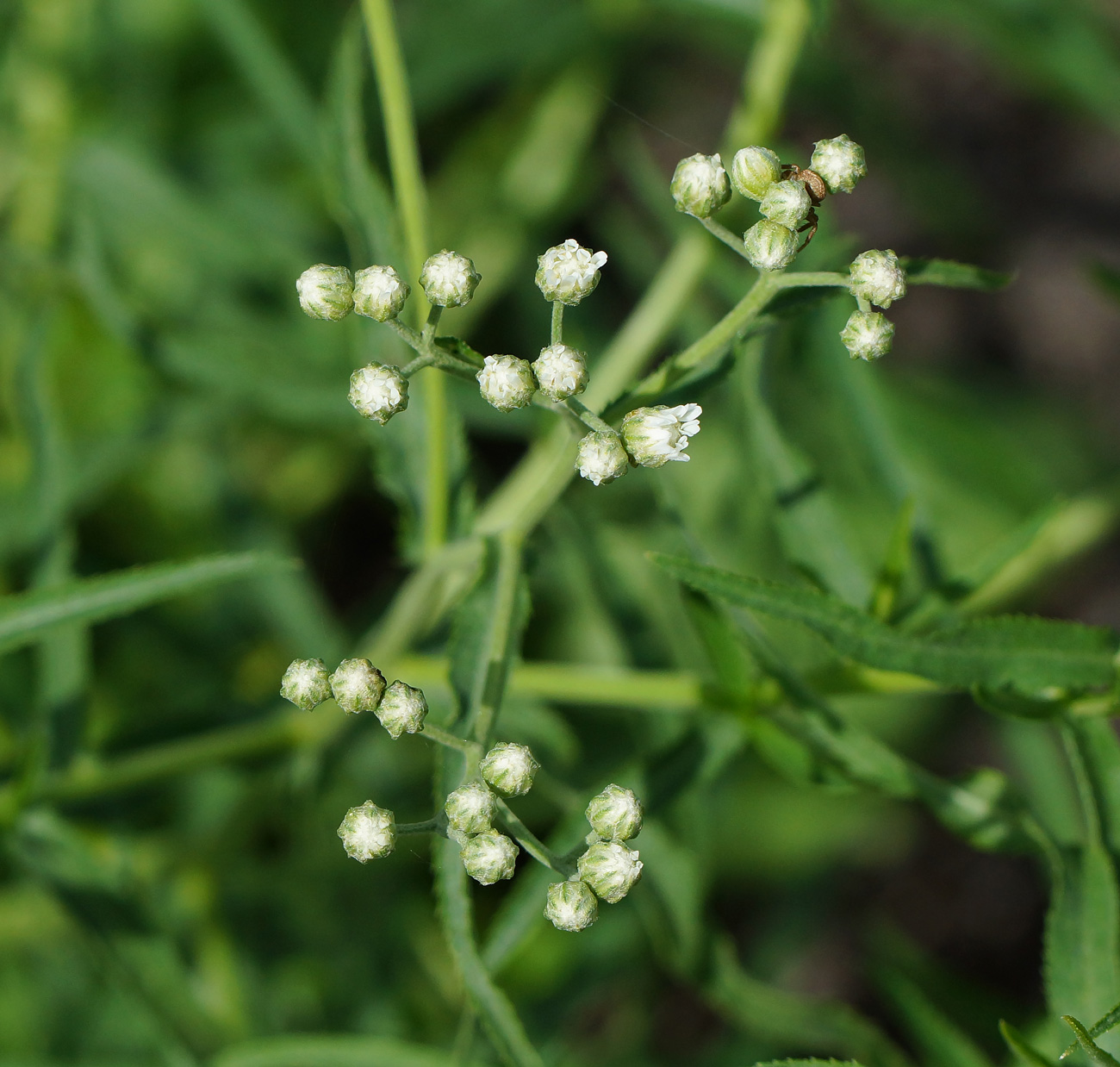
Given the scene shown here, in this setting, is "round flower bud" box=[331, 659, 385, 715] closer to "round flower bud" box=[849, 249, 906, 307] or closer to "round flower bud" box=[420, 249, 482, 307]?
"round flower bud" box=[420, 249, 482, 307]

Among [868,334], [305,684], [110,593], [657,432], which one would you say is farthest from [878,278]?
[110,593]

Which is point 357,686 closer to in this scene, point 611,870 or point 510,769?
point 510,769

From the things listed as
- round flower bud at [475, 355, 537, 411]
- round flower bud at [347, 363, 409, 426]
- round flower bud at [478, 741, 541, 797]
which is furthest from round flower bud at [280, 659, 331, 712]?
round flower bud at [475, 355, 537, 411]

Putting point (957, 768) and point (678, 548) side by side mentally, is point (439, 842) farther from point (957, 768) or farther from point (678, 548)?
point (957, 768)

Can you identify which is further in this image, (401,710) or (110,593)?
(110,593)

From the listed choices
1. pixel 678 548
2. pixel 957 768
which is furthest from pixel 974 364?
pixel 678 548

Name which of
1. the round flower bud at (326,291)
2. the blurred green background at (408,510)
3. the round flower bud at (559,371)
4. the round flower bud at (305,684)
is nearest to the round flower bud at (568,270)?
the round flower bud at (559,371)

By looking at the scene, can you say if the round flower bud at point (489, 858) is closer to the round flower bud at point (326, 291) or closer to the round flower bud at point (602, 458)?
the round flower bud at point (602, 458)
